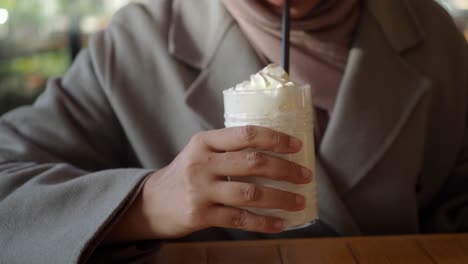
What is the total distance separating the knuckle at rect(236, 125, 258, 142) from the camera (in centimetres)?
82

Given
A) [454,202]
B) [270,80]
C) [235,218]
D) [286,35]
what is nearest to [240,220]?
[235,218]

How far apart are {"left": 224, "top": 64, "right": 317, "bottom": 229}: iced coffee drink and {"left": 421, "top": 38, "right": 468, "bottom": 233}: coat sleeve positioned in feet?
1.86

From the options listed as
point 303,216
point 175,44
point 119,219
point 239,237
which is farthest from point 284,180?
point 175,44

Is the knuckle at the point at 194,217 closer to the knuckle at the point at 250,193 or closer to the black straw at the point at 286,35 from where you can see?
the knuckle at the point at 250,193

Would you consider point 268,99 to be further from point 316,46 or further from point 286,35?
point 316,46

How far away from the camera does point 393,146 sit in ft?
4.24

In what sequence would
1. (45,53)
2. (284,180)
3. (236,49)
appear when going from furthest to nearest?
(45,53)
(236,49)
(284,180)

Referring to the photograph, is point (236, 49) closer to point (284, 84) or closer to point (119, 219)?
point (284, 84)

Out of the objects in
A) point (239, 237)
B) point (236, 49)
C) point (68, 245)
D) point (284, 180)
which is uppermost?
point (236, 49)

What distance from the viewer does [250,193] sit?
831 millimetres

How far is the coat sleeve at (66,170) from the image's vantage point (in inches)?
36.3

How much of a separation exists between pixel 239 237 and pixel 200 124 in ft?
0.89

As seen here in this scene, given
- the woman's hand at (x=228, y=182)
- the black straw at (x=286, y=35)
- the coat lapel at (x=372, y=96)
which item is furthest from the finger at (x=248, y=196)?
the coat lapel at (x=372, y=96)

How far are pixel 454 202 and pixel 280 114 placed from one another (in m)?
0.73
